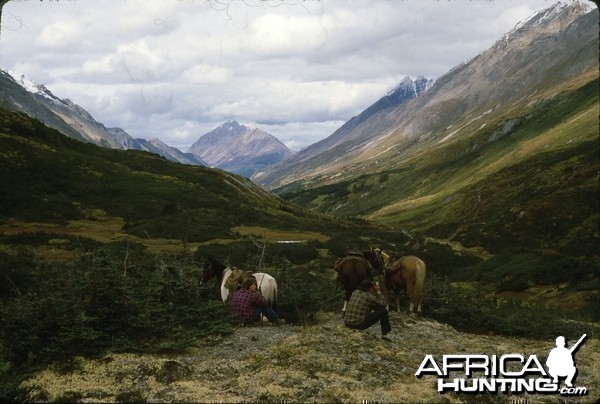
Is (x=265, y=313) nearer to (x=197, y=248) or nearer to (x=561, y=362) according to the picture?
(x=561, y=362)

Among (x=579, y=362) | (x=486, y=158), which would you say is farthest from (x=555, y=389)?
(x=486, y=158)

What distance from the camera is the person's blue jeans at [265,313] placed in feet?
62.7

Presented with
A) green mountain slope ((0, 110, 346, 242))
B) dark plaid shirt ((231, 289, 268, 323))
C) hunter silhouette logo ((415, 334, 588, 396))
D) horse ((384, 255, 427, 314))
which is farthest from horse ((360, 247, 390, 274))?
green mountain slope ((0, 110, 346, 242))

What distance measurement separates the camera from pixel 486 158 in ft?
563

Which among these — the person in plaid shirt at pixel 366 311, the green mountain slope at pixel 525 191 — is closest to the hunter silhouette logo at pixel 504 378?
the person in plaid shirt at pixel 366 311

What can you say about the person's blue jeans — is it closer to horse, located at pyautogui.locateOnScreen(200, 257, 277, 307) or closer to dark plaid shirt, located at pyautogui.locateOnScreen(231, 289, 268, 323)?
dark plaid shirt, located at pyautogui.locateOnScreen(231, 289, 268, 323)

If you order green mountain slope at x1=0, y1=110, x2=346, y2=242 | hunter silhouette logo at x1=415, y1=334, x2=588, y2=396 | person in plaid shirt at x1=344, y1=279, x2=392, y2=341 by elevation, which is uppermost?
green mountain slope at x1=0, y1=110, x2=346, y2=242

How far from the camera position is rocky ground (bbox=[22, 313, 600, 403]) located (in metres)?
11.5

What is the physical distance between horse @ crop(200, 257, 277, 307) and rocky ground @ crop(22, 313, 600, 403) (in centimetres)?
196

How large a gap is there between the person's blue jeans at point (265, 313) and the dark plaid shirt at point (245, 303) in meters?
0.19

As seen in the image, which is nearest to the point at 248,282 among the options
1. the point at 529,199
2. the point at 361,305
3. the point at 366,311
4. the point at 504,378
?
the point at 361,305

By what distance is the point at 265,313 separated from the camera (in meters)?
19.3

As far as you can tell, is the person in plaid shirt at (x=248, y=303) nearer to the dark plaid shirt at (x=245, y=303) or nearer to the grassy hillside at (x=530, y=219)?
the dark plaid shirt at (x=245, y=303)

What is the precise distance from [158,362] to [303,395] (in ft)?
14.9
